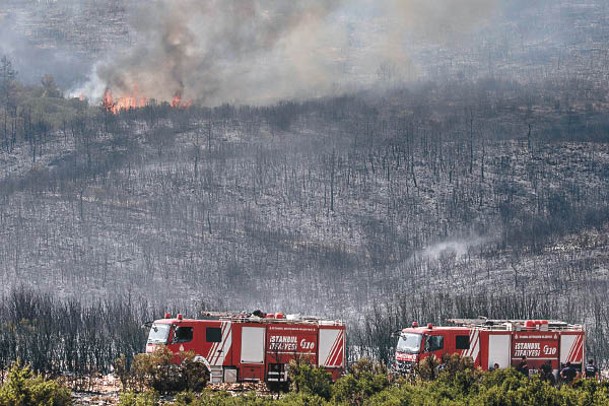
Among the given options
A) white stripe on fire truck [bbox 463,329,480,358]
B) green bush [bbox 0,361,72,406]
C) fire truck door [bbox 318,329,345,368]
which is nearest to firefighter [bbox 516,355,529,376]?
white stripe on fire truck [bbox 463,329,480,358]

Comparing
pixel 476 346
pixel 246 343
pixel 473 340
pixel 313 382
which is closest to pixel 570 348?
pixel 476 346

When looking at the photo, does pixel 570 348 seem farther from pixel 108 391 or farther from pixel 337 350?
pixel 108 391

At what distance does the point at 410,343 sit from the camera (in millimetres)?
68938

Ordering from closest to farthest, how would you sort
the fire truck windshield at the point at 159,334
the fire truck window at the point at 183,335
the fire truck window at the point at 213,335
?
the fire truck window at the point at 183,335 < the fire truck windshield at the point at 159,334 < the fire truck window at the point at 213,335

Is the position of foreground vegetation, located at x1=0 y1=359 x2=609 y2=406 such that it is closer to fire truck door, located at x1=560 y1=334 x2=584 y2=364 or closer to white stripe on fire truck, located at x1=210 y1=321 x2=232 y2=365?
white stripe on fire truck, located at x1=210 y1=321 x2=232 y2=365

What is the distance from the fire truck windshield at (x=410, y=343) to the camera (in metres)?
68.4

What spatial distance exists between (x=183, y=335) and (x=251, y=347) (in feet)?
11.7

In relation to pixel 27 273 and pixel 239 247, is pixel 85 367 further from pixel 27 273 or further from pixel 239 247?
pixel 239 247

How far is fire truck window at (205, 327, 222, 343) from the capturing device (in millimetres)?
65438

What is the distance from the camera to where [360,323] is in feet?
468

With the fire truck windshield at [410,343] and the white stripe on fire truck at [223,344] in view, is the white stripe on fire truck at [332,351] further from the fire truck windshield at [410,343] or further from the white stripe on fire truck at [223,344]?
the white stripe on fire truck at [223,344]

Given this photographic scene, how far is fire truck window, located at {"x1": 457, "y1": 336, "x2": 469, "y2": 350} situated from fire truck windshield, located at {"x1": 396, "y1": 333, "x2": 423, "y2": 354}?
2165mm

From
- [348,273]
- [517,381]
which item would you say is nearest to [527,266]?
[348,273]

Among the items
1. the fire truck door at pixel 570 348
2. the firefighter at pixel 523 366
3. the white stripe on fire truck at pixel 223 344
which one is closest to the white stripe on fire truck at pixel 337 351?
the white stripe on fire truck at pixel 223 344
